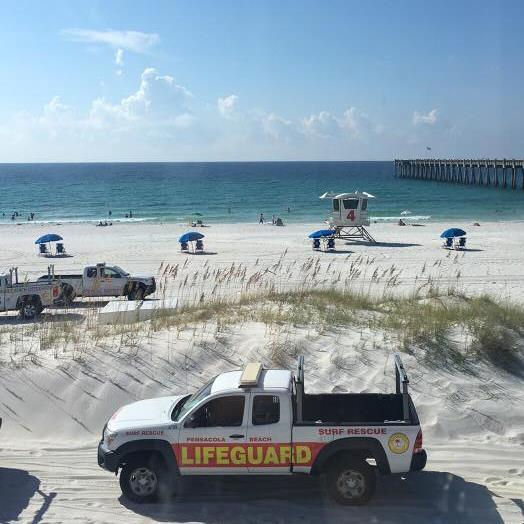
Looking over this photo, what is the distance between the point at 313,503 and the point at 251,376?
1514 millimetres

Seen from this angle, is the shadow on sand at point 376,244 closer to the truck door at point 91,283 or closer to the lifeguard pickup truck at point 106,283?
the lifeguard pickup truck at point 106,283

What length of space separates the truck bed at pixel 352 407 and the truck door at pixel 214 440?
3.78 ft

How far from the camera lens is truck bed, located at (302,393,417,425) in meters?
8.28

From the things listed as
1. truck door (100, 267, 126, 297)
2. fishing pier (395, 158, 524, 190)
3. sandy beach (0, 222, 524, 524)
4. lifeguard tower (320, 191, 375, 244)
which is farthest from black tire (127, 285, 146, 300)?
fishing pier (395, 158, 524, 190)

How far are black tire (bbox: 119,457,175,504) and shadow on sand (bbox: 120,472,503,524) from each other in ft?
0.33

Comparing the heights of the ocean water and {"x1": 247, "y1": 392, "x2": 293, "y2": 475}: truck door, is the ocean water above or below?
→ above

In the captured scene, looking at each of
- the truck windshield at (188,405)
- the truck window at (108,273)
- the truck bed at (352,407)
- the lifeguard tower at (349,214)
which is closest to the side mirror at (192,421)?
the truck windshield at (188,405)

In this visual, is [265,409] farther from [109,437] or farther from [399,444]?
[109,437]

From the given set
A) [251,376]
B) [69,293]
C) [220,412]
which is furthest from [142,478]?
[69,293]

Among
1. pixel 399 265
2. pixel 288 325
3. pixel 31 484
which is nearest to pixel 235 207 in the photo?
pixel 399 265

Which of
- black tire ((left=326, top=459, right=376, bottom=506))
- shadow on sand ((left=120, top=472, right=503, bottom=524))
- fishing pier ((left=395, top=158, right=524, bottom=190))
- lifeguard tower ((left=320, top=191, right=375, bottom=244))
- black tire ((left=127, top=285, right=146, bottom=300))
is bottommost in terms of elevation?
shadow on sand ((left=120, top=472, right=503, bottom=524))

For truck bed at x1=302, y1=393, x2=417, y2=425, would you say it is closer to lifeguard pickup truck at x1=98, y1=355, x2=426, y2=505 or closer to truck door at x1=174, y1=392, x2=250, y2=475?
lifeguard pickup truck at x1=98, y1=355, x2=426, y2=505

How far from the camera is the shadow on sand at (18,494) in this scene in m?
7.31

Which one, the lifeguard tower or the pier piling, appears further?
the pier piling
